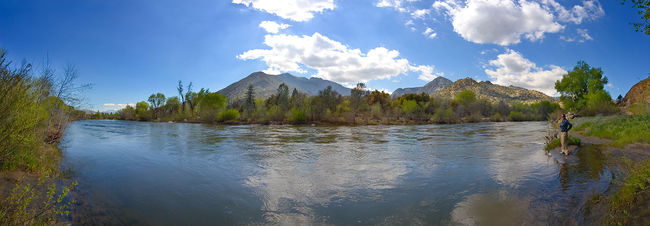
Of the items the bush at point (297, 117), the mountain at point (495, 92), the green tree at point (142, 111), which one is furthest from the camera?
the mountain at point (495, 92)

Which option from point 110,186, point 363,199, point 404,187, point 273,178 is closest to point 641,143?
point 404,187

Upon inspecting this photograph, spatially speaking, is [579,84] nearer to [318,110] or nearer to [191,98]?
[318,110]

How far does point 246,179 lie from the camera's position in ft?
34.1

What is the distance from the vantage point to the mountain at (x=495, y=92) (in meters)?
161

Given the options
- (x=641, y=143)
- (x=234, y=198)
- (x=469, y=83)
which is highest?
(x=469, y=83)

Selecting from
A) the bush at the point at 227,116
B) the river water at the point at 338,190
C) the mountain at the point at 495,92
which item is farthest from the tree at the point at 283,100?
the mountain at the point at 495,92

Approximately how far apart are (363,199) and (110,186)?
29.3 ft

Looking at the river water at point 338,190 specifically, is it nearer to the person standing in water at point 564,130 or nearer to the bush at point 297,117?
the person standing in water at point 564,130

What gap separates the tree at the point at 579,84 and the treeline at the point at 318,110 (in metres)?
22.0

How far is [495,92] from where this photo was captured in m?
173

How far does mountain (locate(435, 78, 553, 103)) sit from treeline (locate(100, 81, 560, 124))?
61.0 meters

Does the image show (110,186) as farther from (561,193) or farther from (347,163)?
(561,193)

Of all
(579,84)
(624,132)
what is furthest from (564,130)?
(579,84)

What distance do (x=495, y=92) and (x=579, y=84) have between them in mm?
133467
